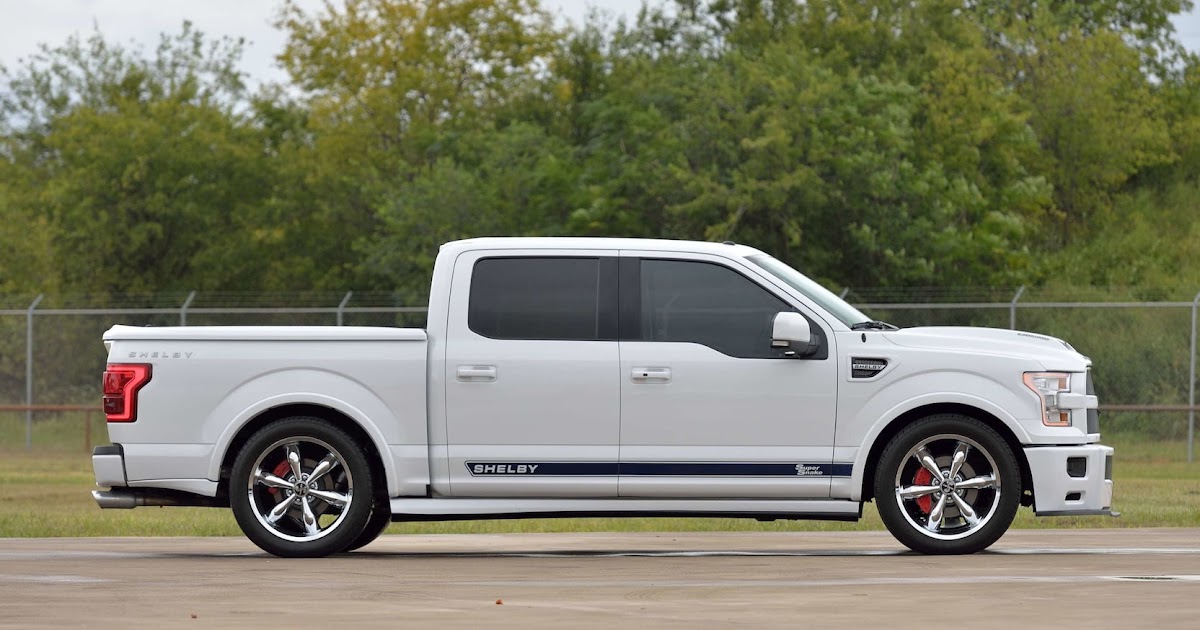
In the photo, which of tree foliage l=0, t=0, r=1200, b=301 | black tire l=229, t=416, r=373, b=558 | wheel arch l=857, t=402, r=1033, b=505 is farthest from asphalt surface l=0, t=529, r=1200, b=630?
tree foliage l=0, t=0, r=1200, b=301

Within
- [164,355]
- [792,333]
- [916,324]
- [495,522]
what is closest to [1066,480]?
[792,333]

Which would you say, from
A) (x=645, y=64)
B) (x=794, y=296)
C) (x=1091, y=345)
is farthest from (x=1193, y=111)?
(x=794, y=296)

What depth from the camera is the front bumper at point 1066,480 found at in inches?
455

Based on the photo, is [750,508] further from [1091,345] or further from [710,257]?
[1091,345]

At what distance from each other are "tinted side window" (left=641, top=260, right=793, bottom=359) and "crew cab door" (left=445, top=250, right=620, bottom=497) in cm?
24

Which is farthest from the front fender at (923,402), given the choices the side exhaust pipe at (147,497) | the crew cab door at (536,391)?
the side exhaust pipe at (147,497)

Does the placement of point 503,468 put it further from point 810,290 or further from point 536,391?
point 810,290

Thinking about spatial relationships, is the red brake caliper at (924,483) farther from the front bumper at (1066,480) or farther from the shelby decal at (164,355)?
the shelby decal at (164,355)

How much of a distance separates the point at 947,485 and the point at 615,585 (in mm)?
2638

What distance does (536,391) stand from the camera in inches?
459

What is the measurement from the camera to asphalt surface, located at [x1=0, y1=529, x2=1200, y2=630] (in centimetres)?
848

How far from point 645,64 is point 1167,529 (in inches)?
1034

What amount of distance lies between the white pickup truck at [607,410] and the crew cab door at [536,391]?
12 millimetres

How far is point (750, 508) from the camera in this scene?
1161cm
